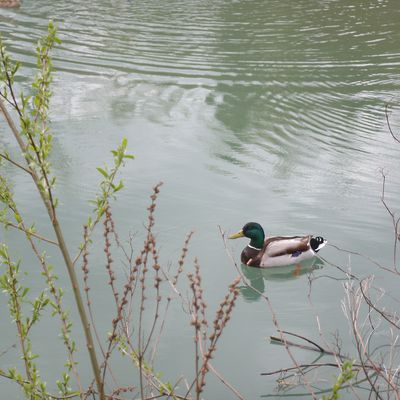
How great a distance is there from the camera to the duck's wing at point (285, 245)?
5.34 m

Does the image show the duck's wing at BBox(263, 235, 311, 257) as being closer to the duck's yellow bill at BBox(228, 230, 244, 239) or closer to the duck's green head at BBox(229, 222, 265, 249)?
the duck's green head at BBox(229, 222, 265, 249)

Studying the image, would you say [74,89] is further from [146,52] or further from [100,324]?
[100,324]

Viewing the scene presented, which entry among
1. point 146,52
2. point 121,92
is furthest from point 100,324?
point 146,52

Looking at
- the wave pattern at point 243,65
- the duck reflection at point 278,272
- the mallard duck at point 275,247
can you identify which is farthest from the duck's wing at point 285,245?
the wave pattern at point 243,65

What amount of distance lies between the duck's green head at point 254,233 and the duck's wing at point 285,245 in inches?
1.8

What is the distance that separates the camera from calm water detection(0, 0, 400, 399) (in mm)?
4809

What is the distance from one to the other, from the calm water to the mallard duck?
13 cm

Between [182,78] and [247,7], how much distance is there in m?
3.81

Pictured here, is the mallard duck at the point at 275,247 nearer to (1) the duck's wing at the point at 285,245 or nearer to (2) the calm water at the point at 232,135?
(1) the duck's wing at the point at 285,245

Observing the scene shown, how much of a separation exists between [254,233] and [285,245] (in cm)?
23

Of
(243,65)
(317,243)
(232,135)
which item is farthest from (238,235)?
(243,65)

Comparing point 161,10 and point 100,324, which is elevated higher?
point 161,10

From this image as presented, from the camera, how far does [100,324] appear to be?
4535mm

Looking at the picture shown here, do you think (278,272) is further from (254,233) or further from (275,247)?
(254,233)
